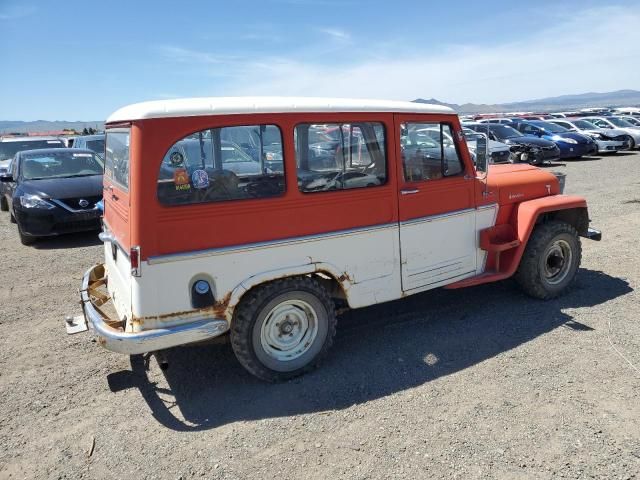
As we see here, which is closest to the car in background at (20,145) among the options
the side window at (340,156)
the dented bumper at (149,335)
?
the dented bumper at (149,335)

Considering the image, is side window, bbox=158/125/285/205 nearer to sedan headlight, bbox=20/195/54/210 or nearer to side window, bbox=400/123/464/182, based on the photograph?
side window, bbox=400/123/464/182

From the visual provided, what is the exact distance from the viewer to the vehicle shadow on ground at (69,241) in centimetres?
803

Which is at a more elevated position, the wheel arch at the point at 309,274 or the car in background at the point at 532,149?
the car in background at the point at 532,149

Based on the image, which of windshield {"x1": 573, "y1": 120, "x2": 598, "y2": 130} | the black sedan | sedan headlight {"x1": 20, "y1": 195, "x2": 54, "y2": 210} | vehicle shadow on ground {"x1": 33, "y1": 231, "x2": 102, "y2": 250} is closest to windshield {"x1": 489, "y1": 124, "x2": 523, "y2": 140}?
windshield {"x1": 573, "y1": 120, "x2": 598, "y2": 130}

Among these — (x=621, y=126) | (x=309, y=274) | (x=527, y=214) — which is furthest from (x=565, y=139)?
(x=309, y=274)

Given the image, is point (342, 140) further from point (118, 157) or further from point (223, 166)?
point (118, 157)

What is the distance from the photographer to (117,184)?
12.4ft

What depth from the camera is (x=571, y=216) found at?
5.19m

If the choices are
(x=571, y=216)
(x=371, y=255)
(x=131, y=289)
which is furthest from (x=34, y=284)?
(x=571, y=216)

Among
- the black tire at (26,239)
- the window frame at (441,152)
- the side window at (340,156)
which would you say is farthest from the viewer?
the black tire at (26,239)

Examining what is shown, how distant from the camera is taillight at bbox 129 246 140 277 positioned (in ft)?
10.1

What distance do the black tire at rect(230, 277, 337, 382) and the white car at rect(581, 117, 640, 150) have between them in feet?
71.1

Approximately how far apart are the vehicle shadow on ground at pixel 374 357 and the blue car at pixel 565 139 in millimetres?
14908

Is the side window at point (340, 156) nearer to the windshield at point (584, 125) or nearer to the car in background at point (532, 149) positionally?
the car in background at point (532, 149)
